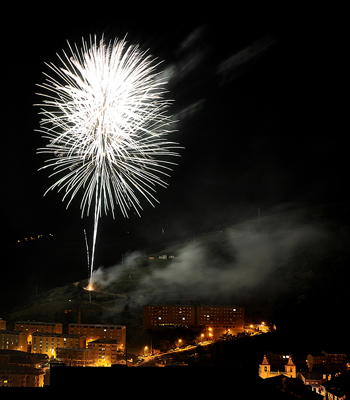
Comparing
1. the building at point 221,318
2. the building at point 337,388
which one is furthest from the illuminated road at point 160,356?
the building at point 337,388

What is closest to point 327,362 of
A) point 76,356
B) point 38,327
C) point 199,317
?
point 199,317

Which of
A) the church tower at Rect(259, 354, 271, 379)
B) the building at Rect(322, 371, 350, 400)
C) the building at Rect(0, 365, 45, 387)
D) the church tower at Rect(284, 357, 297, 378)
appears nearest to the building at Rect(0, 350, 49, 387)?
the building at Rect(0, 365, 45, 387)

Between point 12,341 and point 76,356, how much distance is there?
230 cm

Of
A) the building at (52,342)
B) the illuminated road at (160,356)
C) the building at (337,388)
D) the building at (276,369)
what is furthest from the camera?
the building at (52,342)

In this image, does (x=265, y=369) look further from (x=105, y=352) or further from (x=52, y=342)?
(x=52, y=342)

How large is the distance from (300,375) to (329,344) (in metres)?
3.19

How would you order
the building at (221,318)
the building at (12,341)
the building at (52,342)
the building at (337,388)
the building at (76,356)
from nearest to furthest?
the building at (337,388) < the building at (76,356) < the building at (52,342) < the building at (12,341) < the building at (221,318)

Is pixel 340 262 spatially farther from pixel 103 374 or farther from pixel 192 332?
pixel 103 374

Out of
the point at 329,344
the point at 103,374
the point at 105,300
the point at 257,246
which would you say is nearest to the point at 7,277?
the point at 105,300

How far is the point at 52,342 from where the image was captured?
11.9 meters

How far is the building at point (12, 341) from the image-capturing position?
12.2 meters

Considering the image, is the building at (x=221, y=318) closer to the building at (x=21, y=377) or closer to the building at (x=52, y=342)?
the building at (x=52, y=342)

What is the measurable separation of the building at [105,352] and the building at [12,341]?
2204mm

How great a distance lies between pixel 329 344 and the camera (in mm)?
12391
